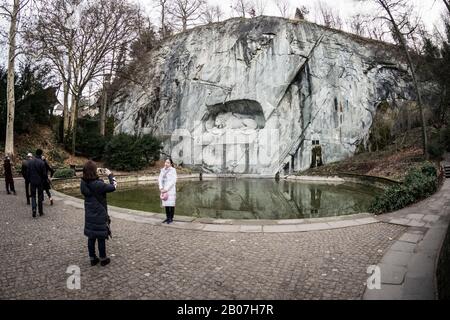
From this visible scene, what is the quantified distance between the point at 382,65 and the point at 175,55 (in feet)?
65.0

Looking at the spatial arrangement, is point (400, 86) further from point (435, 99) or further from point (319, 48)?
point (319, 48)

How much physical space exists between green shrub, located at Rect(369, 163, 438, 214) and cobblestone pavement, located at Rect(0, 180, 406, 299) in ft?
4.89

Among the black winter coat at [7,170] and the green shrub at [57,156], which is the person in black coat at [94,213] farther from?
the green shrub at [57,156]

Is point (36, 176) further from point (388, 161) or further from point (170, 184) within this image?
point (388, 161)

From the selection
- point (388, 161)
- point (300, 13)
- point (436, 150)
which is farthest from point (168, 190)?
point (300, 13)

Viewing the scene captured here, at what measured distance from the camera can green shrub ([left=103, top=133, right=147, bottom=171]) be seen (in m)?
21.0

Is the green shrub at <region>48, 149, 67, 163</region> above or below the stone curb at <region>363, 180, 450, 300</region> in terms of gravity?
above

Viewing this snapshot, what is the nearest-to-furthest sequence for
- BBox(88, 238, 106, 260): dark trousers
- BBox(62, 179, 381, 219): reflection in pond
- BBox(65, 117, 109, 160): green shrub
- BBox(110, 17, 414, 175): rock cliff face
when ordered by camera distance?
BBox(88, 238, 106, 260): dark trousers → BBox(62, 179, 381, 219): reflection in pond → BBox(65, 117, 109, 160): green shrub → BBox(110, 17, 414, 175): rock cliff face

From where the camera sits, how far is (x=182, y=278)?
3998mm

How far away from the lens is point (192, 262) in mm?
4578

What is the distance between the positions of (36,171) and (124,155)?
13.4m

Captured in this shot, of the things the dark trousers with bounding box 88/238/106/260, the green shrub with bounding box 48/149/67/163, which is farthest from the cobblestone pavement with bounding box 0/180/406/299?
the green shrub with bounding box 48/149/67/163

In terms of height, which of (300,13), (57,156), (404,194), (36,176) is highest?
(300,13)

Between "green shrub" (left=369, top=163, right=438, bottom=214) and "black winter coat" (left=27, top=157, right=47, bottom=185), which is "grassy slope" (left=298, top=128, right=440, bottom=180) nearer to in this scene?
"green shrub" (left=369, top=163, right=438, bottom=214)
